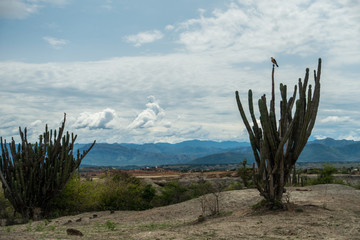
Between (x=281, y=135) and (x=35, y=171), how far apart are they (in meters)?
10.3

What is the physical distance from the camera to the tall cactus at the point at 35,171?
15.8 m

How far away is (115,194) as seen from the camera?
18.7 m

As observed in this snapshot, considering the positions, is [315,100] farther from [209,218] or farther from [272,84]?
[209,218]

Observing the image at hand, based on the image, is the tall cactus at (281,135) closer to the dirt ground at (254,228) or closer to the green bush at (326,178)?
the dirt ground at (254,228)

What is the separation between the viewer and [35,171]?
16.0 meters

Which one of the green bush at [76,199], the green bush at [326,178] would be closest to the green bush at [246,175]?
the green bush at [326,178]

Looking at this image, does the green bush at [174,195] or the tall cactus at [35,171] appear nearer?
the tall cactus at [35,171]

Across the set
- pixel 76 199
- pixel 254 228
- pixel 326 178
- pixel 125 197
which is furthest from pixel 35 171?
pixel 326 178

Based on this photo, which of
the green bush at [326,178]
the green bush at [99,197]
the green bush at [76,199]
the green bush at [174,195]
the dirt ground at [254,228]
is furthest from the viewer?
the green bush at [326,178]

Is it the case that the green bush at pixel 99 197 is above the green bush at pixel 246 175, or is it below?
below

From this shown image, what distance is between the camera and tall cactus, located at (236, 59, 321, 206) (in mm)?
11516

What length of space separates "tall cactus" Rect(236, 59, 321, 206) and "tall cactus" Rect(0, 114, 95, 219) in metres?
8.60

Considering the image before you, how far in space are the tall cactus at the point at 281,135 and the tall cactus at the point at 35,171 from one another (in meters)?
8.60

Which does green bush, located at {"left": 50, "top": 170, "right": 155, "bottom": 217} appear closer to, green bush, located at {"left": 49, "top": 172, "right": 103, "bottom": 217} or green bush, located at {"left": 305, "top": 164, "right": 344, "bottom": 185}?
green bush, located at {"left": 49, "top": 172, "right": 103, "bottom": 217}
